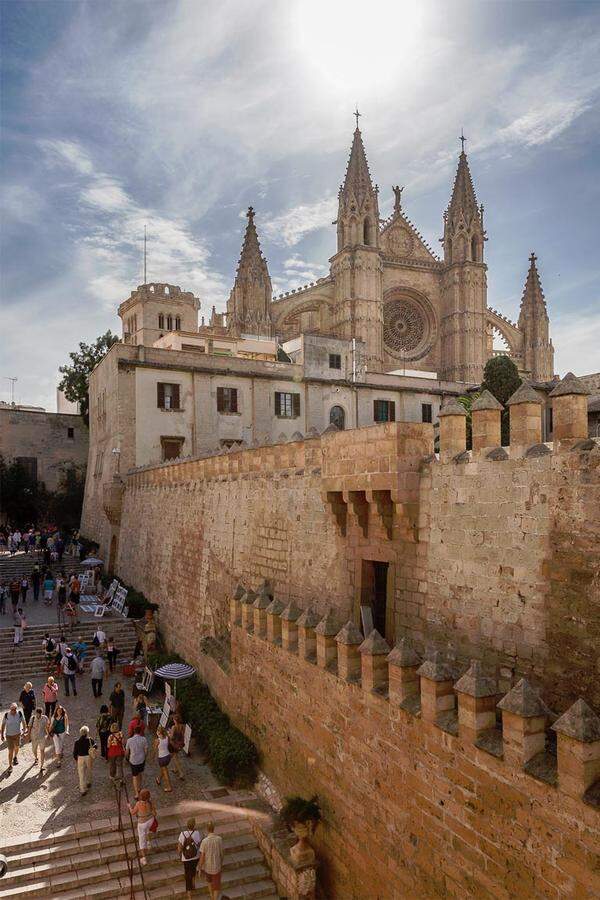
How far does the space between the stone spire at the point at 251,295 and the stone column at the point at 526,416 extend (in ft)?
149

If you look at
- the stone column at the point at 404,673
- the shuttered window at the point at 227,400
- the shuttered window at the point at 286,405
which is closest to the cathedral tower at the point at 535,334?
the shuttered window at the point at 286,405

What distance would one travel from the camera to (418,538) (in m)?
9.43

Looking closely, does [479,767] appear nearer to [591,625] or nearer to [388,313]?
[591,625]

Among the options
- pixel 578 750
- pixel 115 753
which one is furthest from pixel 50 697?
pixel 578 750

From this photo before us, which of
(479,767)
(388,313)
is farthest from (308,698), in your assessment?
(388,313)

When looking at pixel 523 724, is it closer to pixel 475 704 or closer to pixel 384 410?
pixel 475 704

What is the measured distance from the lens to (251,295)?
53.8 m

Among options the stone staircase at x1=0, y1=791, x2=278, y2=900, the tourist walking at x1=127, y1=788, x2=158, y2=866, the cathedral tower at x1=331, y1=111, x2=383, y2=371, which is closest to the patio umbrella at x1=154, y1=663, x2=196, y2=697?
the stone staircase at x1=0, y1=791, x2=278, y2=900

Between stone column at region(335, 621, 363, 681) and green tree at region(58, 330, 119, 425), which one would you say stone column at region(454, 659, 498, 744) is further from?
green tree at region(58, 330, 119, 425)

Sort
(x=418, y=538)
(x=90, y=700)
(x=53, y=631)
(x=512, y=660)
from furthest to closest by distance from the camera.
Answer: (x=53, y=631), (x=90, y=700), (x=418, y=538), (x=512, y=660)

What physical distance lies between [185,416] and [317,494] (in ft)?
55.1

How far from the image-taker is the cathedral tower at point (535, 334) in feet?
192

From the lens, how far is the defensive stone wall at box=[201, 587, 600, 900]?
218 inches

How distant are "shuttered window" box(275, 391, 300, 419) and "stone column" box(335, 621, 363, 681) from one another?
2176cm
